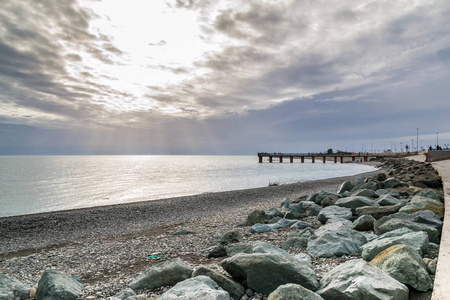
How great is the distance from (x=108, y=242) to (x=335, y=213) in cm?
725

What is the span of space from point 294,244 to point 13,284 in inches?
190

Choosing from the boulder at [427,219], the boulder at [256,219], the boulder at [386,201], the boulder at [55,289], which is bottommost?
the boulder at [256,219]

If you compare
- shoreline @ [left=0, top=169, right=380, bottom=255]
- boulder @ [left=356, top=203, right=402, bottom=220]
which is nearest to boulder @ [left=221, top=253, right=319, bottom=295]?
boulder @ [left=356, top=203, right=402, bottom=220]

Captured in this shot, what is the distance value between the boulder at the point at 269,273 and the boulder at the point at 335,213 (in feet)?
15.2

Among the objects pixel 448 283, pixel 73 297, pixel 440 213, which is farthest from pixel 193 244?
pixel 440 213

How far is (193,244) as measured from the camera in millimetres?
7176

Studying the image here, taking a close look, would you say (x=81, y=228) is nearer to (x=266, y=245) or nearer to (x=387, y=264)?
(x=266, y=245)

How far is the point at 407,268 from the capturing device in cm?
331

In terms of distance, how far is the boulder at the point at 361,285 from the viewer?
2.82 m

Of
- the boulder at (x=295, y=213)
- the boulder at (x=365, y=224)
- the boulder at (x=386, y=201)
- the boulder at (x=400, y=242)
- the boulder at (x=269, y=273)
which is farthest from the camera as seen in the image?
the boulder at (x=295, y=213)

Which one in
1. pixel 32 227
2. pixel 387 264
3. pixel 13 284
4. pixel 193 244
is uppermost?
pixel 387 264

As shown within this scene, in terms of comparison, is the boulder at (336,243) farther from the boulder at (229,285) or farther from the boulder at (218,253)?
the boulder at (229,285)

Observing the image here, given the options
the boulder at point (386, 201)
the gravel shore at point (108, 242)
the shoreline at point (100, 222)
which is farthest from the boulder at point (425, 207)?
the shoreline at point (100, 222)

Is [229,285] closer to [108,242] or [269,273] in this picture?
[269,273]
